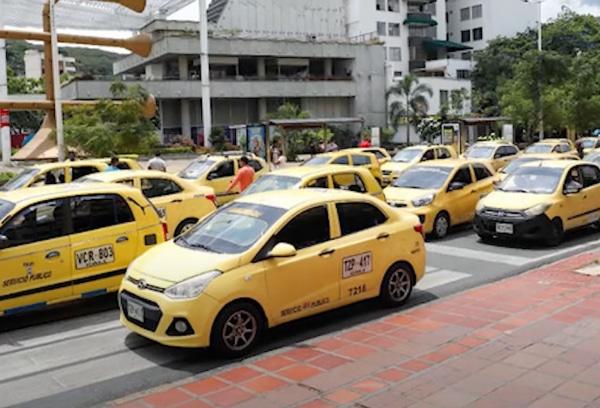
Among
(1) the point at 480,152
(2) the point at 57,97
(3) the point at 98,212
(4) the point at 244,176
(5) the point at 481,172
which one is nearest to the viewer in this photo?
(3) the point at 98,212

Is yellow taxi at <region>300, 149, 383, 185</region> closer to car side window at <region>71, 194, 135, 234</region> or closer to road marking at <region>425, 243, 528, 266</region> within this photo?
road marking at <region>425, 243, 528, 266</region>

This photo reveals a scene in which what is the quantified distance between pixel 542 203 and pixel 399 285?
→ 17.3ft

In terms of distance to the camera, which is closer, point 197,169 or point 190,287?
point 190,287

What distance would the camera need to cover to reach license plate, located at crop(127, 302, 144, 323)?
21.2 ft

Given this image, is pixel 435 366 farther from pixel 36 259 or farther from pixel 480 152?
pixel 480 152

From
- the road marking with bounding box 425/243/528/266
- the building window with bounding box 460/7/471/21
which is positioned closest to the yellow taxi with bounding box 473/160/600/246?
the road marking with bounding box 425/243/528/266

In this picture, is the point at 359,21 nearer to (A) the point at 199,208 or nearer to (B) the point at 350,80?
(B) the point at 350,80

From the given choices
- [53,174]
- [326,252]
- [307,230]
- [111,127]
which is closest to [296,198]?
[307,230]

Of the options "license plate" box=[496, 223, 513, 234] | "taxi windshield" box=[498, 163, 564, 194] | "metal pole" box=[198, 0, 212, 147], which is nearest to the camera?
"license plate" box=[496, 223, 513, 234]

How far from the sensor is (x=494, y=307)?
A: 7672mm

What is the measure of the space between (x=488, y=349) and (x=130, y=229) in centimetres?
474

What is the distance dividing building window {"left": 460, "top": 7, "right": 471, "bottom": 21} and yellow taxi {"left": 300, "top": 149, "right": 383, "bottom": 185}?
64.1 m

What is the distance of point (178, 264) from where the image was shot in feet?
21.7

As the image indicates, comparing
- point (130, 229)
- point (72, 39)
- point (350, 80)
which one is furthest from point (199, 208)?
point (350, 80)
